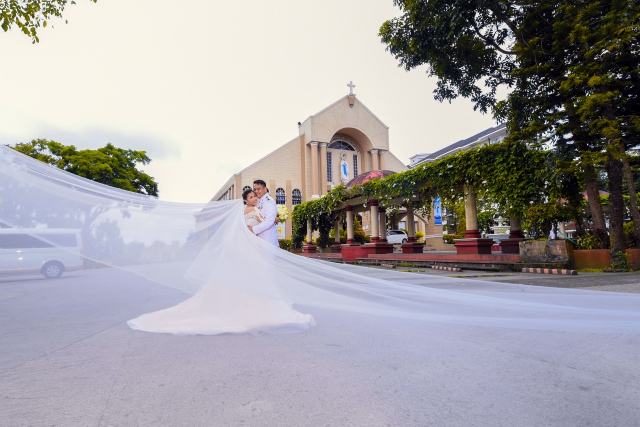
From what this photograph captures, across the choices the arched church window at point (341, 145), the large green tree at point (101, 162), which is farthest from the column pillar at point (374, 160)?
the large green tree at point (101, 162)

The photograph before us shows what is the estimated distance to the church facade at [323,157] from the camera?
40562 millimetres

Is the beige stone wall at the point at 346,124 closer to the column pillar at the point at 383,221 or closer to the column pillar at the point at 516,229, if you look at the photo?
the column pillar at the point at 383,221

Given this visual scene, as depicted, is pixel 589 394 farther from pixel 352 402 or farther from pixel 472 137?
pixel 472 137

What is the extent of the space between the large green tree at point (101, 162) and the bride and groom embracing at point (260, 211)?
18.6 meters

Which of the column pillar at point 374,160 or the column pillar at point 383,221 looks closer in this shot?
the column pillar at point 383,221

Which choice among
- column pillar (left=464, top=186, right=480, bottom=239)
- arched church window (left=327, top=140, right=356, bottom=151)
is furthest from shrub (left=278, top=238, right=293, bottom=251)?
column pillar (left=464, top=186, right=480, bottom=239)

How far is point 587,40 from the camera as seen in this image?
9.48 meters

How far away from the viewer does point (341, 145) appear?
1802 inches

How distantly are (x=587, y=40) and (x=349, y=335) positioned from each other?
9889 mm

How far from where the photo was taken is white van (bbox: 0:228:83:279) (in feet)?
13.3

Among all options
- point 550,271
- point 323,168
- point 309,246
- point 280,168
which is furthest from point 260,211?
point 323,168

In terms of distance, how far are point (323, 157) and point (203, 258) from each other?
125 ft

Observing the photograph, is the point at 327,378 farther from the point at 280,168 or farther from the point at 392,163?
the point at 392,163

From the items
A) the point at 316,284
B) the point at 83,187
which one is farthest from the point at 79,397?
the point at 83,187
